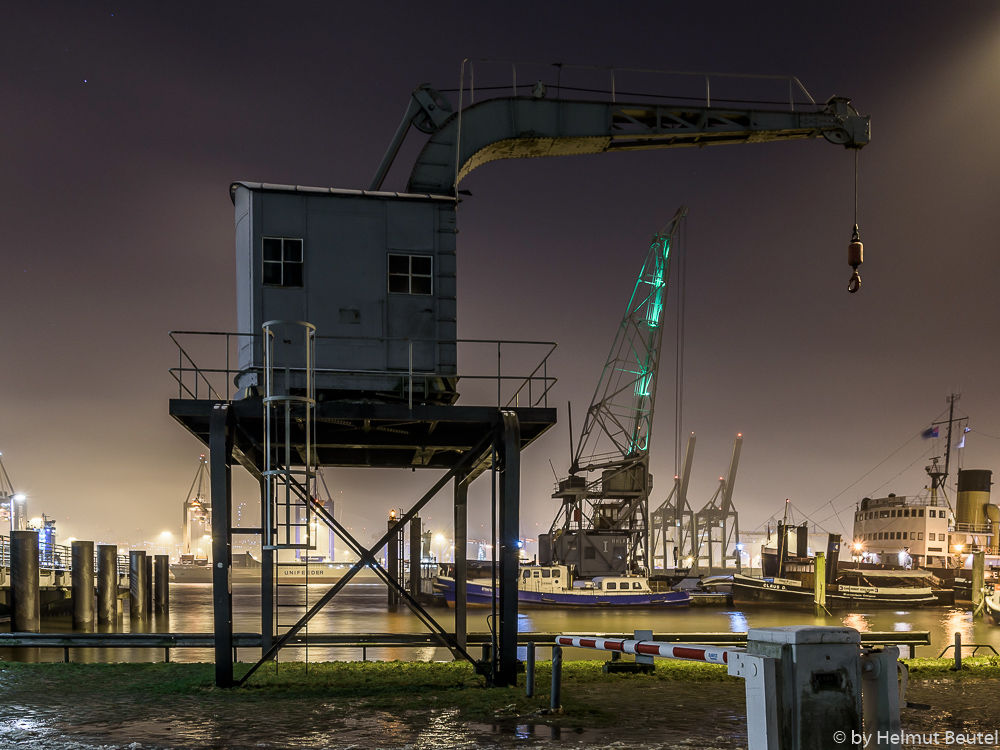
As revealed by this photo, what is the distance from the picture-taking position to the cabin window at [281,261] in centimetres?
1669

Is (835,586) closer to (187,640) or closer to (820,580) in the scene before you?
(820,580)

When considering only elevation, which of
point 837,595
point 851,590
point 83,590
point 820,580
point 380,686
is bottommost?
point 837,595

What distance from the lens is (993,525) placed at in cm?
8025

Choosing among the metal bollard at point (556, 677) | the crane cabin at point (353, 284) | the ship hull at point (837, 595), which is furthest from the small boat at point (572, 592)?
the metal bollard at point (556, 677)

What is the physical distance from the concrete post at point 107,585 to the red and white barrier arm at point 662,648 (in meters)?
38.0

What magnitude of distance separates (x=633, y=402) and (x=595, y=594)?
1840 cm

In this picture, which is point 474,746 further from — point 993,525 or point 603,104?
point 993,525

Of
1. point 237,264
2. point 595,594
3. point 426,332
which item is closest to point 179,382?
point 237,264

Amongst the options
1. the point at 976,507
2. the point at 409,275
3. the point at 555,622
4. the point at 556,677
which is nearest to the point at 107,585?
the point at 555,622

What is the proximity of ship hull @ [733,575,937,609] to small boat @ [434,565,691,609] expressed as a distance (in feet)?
34.1

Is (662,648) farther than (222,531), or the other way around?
(222,531)

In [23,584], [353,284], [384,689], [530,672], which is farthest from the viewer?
[23,584]

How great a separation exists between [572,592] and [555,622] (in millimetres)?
6934

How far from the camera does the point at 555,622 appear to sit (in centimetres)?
5062
